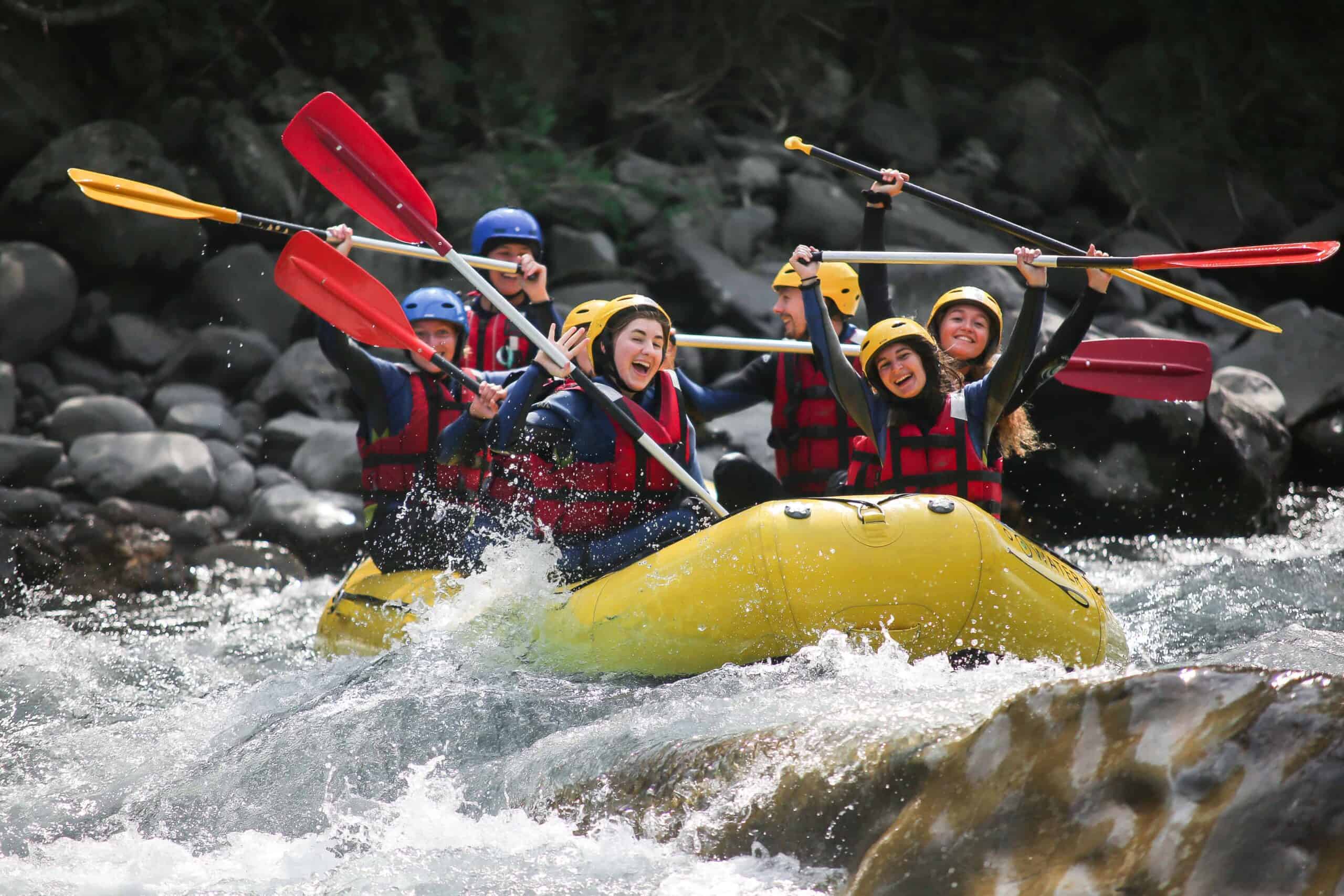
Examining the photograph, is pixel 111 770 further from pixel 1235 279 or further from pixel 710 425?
pixel 1235 279

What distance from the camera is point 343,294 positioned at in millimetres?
4586

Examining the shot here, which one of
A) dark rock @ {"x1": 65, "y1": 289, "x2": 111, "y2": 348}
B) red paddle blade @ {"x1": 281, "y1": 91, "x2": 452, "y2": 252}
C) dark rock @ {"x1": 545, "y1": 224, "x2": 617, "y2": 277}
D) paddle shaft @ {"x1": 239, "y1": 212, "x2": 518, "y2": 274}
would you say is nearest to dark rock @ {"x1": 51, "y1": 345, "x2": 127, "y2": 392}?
dark rock @ {"x1": 65, "y1": 289, "x2": 111, "y2": 348}

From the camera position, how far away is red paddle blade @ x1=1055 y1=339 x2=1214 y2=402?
15.9ft

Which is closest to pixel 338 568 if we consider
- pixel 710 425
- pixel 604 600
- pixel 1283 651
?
pixel 710 425

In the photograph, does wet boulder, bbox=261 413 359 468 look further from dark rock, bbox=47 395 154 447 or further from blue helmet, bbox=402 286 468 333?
blue helmet, bbox=402 286 468 333

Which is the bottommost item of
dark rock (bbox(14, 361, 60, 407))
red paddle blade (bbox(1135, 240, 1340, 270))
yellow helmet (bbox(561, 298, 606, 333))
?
dark rock (bbox(14, 361, 60, 407))

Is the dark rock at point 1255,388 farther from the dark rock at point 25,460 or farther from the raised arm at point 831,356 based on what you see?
the dark rock at point 25,460

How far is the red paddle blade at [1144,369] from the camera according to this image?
485 centimetres

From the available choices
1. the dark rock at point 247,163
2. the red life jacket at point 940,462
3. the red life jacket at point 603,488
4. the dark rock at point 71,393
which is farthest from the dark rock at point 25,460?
the red life jacket at point 940,462

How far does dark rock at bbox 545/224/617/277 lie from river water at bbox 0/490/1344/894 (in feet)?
17.6

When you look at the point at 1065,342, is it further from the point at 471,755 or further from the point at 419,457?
the point at 419,457

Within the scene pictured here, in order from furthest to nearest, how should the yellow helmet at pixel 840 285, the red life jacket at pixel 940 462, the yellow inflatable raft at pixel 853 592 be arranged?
the yellow helmet at pixel 840 285, the red life jacket at pixel 940 462, the yellow inflatable raft at pixel 853 592

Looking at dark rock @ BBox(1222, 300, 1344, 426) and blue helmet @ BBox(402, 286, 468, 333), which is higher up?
blue helmet @ BBox(402, 286, 468, 333)

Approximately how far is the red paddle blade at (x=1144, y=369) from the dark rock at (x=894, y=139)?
723cm
